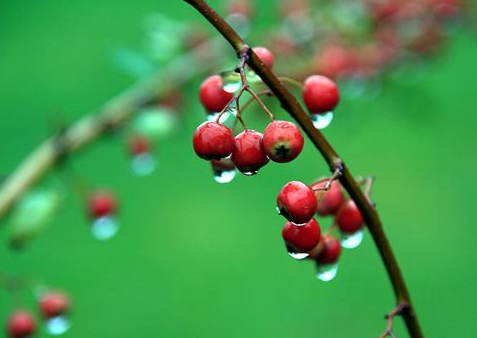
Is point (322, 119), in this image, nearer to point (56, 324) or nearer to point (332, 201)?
point (332, 201)

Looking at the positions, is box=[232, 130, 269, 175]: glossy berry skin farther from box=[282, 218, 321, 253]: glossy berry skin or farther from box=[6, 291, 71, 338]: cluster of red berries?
box=[6, 291, 71, 338]: cluster of red berries

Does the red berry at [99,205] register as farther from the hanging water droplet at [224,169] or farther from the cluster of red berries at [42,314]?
the hanging water droplet at [224,169]

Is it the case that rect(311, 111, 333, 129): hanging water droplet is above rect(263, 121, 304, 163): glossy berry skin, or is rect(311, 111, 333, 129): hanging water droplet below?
above

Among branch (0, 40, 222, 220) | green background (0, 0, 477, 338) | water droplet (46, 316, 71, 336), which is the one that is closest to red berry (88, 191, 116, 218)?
branch (0, 40, 222, 220)

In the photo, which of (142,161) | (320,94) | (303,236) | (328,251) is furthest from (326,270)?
(142,161)

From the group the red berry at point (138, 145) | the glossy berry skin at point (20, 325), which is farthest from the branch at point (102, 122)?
→ the glossy berry skin at point (20, 325)

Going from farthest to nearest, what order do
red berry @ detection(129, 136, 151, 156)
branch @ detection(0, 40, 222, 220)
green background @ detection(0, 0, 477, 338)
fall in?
1. green background @ detection(0, 0, 477, 338)
2. red berry @ detection(129, 136, 151, 156)
3. branch @ detection(0, 40, 222, 220)
